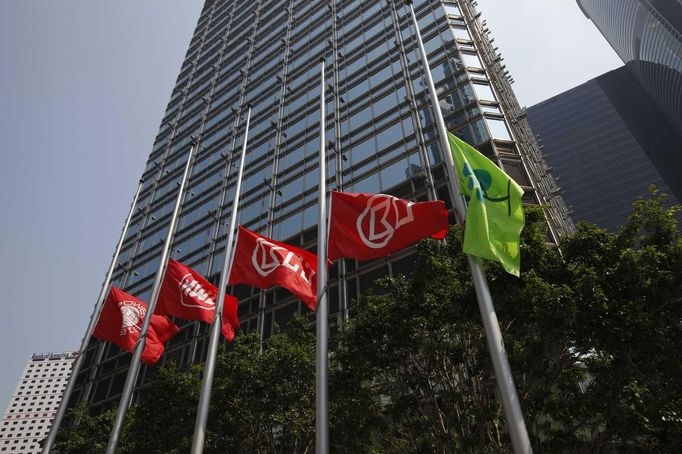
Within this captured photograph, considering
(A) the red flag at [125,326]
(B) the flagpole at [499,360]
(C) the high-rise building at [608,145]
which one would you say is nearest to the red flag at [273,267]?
(A) the red flag at [125,326]

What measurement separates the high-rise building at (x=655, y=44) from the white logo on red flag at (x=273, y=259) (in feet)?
322

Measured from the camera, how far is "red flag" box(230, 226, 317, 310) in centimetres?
1278

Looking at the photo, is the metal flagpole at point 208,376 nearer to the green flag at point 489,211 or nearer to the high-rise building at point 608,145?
the green flag at point 489,211

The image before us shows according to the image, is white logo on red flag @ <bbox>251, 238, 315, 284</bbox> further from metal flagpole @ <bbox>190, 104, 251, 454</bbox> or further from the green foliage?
the green foliage

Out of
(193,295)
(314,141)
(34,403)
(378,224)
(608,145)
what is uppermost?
(608,145)

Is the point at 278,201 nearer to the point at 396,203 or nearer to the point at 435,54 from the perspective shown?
the point at 435,54

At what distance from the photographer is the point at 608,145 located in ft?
360

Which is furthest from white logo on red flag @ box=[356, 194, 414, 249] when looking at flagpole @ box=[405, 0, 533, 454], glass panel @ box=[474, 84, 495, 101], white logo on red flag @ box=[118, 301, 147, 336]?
glass panel @ box=[474, 84, 495, 101]

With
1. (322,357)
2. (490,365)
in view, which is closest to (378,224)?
(322,357)

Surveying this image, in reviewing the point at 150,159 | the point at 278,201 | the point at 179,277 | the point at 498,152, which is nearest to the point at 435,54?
the point at 498,152

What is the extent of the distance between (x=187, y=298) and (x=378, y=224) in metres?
6.93

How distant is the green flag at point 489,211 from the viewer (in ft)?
29.0

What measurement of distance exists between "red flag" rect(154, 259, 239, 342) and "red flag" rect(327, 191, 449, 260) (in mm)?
5137

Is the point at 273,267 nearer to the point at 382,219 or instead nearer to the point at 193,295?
the point at 193,295
